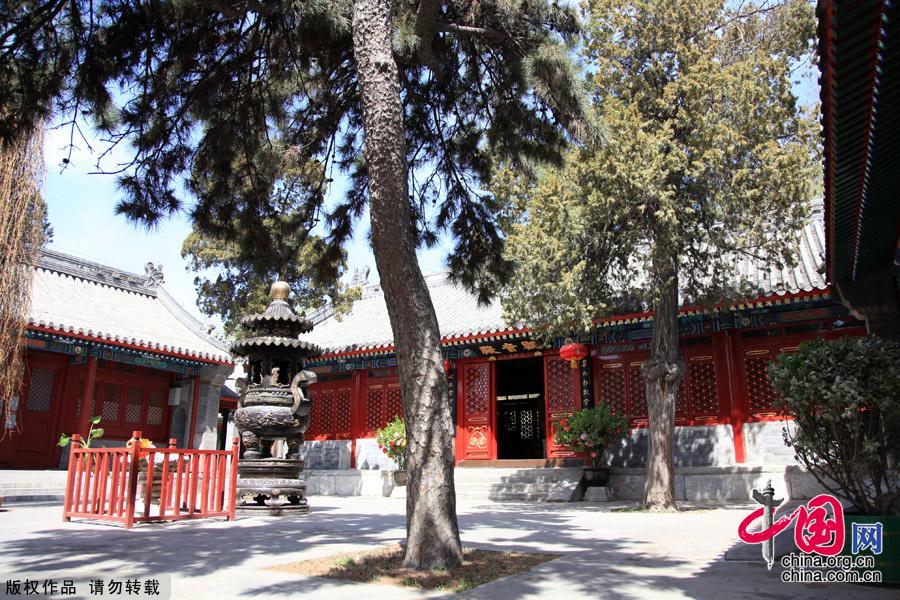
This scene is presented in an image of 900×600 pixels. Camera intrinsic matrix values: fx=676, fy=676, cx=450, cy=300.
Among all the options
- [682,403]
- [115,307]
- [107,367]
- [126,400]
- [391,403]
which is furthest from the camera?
[115,307]

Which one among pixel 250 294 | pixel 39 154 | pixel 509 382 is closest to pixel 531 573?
pixel 39 154

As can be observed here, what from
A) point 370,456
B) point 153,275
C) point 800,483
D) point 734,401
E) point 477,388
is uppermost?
point 153,275

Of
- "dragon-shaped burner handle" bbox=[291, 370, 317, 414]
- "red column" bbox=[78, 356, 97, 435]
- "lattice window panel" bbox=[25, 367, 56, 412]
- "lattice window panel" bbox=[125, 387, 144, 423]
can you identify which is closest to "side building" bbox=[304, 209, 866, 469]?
"dragon-shaped burner handle" bbox=[291, 370, 317, 414]

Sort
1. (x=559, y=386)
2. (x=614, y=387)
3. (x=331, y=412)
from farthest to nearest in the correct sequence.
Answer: (x=331, y=412), (x=559, y=386), (x=614, y=387)

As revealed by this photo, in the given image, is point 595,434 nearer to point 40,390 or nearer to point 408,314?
point 408,314

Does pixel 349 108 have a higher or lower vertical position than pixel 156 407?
higher

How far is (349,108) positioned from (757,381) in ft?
24.5

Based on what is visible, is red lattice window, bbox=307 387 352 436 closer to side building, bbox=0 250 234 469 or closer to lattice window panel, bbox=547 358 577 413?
side building, bbox=0 250 234 469

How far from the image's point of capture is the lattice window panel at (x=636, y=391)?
11.3 metres

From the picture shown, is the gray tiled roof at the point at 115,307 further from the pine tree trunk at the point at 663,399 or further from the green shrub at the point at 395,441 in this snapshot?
the pine tree trunk at the point at 663,399

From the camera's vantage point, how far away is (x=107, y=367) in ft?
46.3

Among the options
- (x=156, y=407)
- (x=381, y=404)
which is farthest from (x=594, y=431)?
(x=156, y=407)

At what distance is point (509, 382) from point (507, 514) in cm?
899

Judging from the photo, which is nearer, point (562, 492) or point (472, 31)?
point (472, 31)
